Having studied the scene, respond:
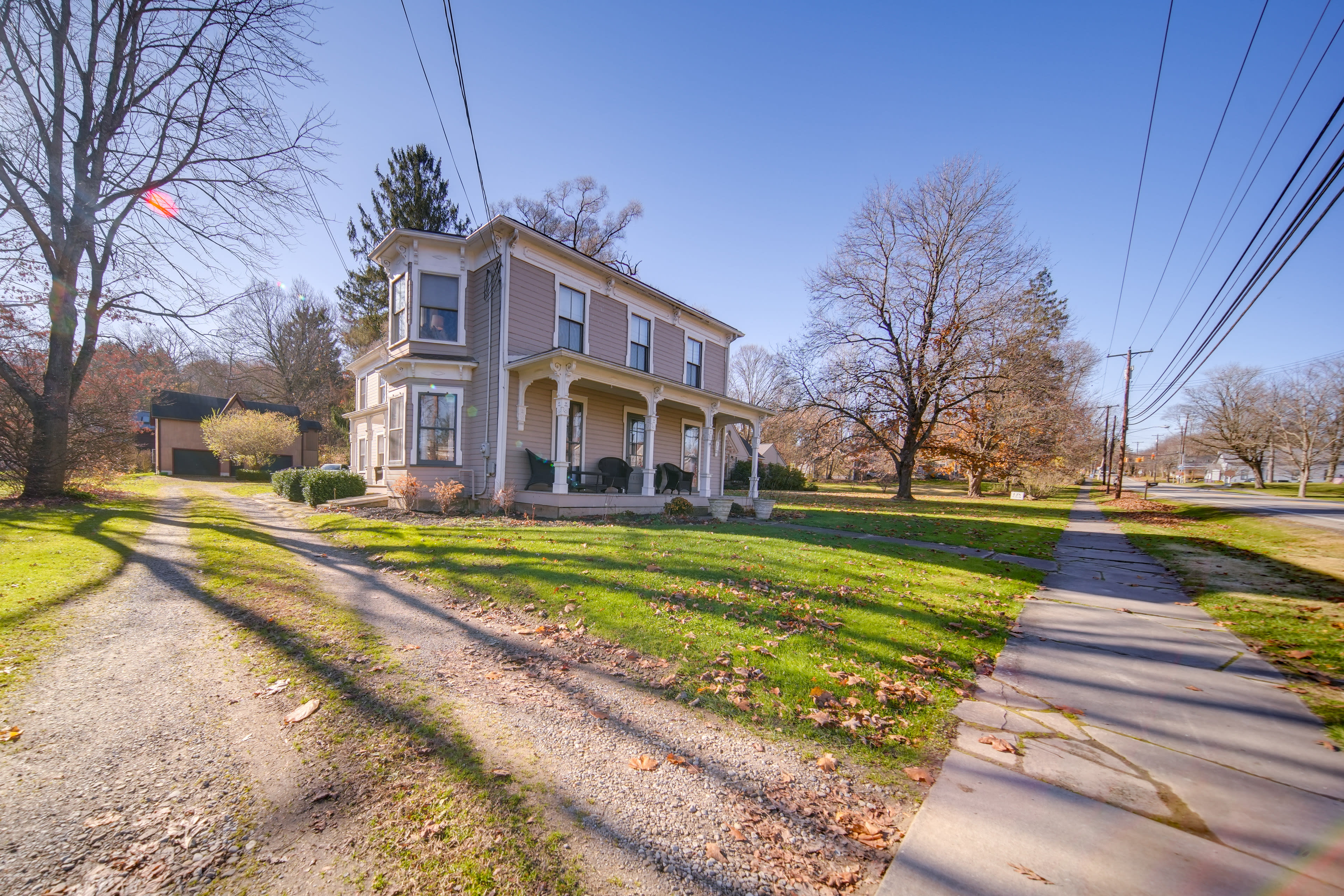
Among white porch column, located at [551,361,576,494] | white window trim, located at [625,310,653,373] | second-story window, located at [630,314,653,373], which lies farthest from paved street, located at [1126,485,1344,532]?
A: white porch column, located at [551,361,576,494]

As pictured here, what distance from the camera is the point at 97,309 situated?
37.2 ft

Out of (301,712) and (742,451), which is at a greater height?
(742,451)

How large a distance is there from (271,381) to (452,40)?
39057mm

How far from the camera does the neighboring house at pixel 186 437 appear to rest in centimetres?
2897

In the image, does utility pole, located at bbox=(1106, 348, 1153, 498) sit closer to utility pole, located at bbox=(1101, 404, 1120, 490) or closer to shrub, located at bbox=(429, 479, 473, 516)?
utility pole, located at bbox=(1101, 404, 1120, 490)

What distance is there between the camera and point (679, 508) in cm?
1223

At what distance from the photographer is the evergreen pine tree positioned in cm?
2364

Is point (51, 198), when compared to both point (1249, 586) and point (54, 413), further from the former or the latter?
point (1249, 586)

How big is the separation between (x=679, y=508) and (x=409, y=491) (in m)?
6.31

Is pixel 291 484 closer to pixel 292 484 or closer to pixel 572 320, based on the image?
pixel 292 484

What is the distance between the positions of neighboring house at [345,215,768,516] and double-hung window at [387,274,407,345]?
4cm

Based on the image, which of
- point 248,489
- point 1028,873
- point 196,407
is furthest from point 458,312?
point 196,407

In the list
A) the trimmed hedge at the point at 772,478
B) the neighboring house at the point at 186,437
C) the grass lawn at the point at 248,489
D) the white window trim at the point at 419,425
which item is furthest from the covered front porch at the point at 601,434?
the neighboring house at the point at 186,437

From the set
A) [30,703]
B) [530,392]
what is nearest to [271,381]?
[530,392]
